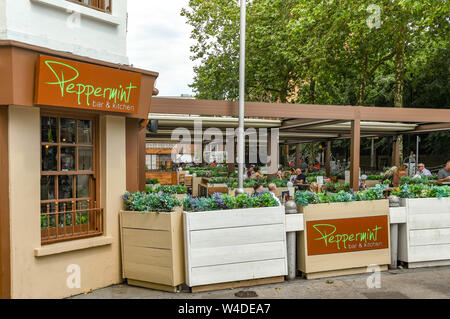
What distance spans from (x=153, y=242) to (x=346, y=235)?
10.7 feet

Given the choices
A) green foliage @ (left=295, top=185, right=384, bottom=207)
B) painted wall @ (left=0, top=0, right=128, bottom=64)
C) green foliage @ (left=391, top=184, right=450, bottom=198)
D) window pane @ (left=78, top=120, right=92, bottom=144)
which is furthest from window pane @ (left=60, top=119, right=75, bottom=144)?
green foliage @ (left=391, top=184, right=450, bottom=198)

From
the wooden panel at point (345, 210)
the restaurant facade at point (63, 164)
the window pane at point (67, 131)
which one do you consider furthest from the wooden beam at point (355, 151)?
the window pane at point (67, 131)

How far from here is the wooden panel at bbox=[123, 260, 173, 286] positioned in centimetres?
576

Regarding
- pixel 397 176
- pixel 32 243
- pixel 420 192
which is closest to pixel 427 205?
pixel 420 192

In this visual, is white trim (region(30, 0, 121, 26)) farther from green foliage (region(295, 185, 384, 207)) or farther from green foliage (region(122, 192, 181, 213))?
green foliage (region(295, 185, 384, 207))

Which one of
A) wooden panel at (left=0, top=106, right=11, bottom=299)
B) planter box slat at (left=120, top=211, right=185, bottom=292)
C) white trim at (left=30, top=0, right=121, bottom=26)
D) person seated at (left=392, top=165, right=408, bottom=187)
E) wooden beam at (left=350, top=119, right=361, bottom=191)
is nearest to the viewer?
wooden panel at (left=0, top=106, right=11, bottom=299)

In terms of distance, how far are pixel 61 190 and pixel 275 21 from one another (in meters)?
20.0

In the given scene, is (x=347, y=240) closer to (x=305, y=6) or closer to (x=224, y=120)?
(x=224, y=120)

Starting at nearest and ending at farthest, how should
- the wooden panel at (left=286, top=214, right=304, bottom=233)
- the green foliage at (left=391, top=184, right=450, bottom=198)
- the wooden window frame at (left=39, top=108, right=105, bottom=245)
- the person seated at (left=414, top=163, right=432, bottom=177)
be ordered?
1. the wooden window frame at (left=39, top=108, right=105, bottom=245)
2. the wooden panel at (left=286, top=214, right=304, bottom=233)
3. the green foliage at (left=391, top=184, right=450, bottom=198)
4. the person seated at (left=414, top=163, right=432, bottom=177)

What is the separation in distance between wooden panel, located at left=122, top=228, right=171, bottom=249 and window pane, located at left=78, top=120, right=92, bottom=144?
1.57 m

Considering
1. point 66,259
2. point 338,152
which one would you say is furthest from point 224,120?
point 338,152

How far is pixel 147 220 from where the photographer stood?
19.4 feet

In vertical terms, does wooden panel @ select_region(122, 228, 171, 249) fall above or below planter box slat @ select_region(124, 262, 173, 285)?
above

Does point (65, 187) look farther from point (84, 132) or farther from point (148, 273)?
point (148, 273)
